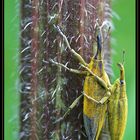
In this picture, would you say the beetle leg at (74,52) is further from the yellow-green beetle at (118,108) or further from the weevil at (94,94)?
the yellow-green beetle at (118,108)

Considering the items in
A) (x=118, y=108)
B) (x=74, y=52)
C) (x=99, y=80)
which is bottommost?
(x=118, y=108)

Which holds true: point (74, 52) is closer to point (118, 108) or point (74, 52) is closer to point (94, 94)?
point (94, 94)

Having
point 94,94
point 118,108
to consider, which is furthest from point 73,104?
point 118,108

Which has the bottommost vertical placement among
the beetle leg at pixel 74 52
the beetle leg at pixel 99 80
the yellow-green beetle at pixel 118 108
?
the yellow-green beetle at pixel 118 108

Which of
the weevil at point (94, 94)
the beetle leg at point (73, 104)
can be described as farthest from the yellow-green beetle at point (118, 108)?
the beetle leg at point (73, 104)

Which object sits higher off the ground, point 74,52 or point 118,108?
point 74,52

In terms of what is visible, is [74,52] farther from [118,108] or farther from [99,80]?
[118,108]

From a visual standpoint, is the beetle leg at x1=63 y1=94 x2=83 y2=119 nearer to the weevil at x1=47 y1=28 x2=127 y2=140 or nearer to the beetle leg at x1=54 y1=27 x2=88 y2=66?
the weevil at x1=47 y1=28 x2=127 y2=140

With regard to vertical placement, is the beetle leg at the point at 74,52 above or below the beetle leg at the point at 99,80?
above

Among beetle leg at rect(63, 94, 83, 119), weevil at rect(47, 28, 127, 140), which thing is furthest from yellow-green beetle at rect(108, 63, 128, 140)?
beetle leg at rect(63, 94, 83, 119)
